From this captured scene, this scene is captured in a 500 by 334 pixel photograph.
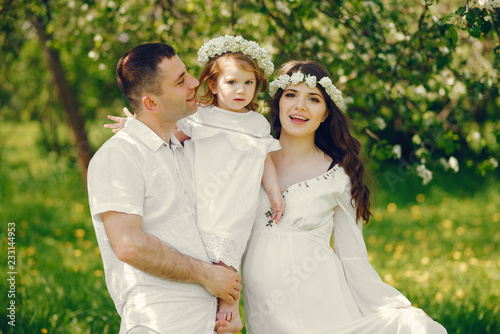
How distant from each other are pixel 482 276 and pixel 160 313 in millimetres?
3540

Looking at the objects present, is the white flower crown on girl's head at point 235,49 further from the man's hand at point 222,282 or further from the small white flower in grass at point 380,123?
the man's hand at point 222,282

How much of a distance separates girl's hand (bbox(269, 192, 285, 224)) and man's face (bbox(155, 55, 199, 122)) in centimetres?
63

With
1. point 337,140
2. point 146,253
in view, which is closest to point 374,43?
point 337,140

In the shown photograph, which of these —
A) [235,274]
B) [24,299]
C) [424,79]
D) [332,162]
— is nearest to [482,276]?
[424,79]

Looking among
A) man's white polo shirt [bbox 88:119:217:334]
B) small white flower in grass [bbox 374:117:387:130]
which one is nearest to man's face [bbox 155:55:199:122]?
man's white polo shirt [bbox 88:119:217:334]

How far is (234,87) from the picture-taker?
2.66m

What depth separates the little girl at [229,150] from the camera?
236 cm

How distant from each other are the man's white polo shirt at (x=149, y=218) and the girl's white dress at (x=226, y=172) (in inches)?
3.4

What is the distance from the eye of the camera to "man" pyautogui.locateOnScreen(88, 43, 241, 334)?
2086 mm

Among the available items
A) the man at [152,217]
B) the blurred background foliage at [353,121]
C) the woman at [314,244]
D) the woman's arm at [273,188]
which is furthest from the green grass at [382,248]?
the man at [152,217]

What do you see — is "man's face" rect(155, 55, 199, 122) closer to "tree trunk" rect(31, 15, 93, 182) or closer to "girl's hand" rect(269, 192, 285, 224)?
"girl's hand" rect(269, 192, 285, 224)

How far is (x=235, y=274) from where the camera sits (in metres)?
2.29

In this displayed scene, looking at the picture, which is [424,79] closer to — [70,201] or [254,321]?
[254,321]

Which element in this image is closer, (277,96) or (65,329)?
(277,96)
